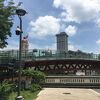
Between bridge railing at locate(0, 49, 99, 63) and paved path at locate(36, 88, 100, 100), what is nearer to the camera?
paved path at locate(36, 88, 100, 100)

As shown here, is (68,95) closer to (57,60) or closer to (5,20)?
(5,20)

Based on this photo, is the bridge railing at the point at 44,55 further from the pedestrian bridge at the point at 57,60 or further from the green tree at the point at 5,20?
the green tree at the point at 5,20

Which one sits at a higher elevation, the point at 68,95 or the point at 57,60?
the point at 57,60

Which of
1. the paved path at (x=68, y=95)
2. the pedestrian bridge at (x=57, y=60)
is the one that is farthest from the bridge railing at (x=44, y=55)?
the paved path at (x=68, y=95)

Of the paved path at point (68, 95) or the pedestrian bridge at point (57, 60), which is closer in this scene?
the paved path at point (68, 95)

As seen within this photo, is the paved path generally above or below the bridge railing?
below

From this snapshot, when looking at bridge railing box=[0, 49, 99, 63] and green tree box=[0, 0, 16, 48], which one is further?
bridge railing box=[0, 49, 99, 63]

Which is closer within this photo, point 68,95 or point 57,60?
point 68,95

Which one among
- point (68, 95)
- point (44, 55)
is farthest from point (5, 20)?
point (44, 55)

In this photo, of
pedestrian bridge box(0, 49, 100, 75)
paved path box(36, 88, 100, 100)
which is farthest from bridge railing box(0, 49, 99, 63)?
paved path box(36, 88, 100, 100)

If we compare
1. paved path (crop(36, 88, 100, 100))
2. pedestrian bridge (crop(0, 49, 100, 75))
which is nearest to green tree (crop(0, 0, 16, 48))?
paved path (crop(36, 88, 100, 100))

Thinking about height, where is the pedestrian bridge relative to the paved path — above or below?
above

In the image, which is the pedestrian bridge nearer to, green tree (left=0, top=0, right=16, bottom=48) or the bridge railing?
the bridge railing

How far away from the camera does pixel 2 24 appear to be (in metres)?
26.2
